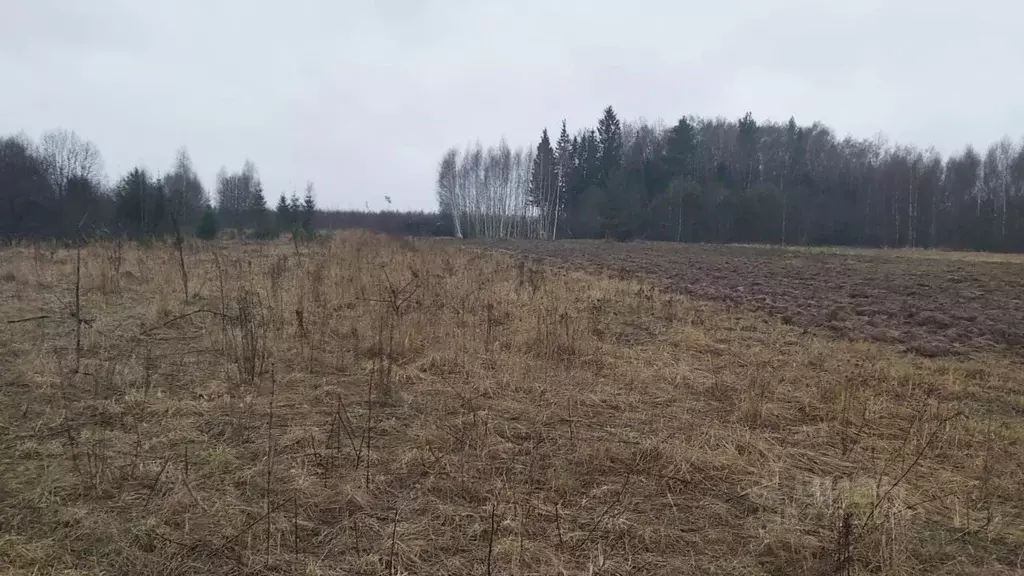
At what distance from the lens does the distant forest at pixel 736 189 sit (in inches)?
1657

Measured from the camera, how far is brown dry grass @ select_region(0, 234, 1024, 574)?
2230 mm

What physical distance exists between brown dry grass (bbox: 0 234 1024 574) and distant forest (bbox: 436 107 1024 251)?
133ft

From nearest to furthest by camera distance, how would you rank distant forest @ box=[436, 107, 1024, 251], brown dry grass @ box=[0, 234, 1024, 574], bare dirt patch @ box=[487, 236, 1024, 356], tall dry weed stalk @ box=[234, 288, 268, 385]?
brown dry grass @ box=[0, 234, 1024, 574] < tall dry weed stalk @ box=[234, 288, 268, 385] < bare dirt patch @ box=[487, 236, 1024, 356] < distant forest @ box=[436, 107, 1024, 251]

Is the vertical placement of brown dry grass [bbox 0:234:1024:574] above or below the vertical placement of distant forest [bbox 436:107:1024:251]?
below

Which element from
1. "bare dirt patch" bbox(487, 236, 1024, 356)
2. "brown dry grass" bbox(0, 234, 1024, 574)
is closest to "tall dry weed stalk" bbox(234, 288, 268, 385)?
"brown dry grass" bbox(0, 234, 1024, 574)

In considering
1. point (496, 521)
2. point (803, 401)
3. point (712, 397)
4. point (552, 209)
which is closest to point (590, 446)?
point (496, 521)

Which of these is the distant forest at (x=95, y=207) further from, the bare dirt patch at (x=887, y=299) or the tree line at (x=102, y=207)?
the bare dirt patch at (x=887, y=299)

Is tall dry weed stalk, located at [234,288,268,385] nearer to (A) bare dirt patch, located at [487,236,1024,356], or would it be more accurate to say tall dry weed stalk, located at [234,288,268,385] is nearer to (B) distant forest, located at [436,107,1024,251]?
(A) bare dirt patch, located at [487,236,1024,356]

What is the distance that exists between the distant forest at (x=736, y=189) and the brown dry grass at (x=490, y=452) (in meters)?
40.6

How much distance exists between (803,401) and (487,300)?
4665 mm

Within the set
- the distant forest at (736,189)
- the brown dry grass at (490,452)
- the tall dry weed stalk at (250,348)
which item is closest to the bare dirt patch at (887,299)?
the brown dry grass at (490,452)

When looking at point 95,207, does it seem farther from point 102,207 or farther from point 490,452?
point 490,452

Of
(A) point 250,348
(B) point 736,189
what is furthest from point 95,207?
(B) point 736,189

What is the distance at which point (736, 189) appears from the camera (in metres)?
49.0
